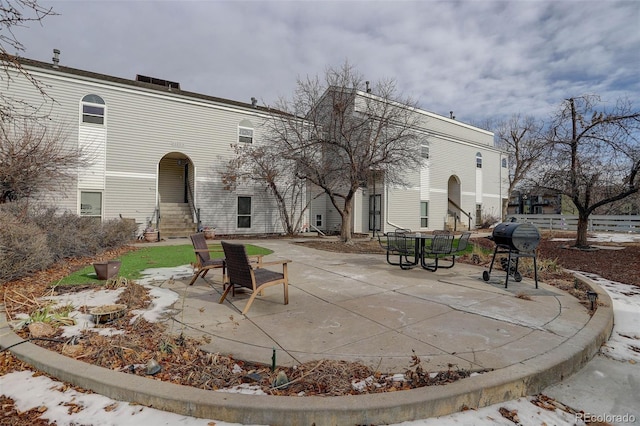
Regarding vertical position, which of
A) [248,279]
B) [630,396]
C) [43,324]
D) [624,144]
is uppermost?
[624,144]

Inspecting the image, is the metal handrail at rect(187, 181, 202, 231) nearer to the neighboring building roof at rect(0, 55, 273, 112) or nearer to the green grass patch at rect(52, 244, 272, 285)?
the neighboring building roof at rect(0, 55, 273, 112)

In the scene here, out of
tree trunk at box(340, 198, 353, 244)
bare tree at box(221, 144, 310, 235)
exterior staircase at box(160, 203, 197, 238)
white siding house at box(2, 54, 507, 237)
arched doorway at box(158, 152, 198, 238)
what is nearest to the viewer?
white siding house at box(2, 54, 507, 237)

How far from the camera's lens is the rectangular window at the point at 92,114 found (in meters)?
14.0

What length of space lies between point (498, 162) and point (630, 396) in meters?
29.7

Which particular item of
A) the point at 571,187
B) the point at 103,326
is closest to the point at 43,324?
the point at 103,326

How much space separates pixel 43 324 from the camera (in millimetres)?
3535

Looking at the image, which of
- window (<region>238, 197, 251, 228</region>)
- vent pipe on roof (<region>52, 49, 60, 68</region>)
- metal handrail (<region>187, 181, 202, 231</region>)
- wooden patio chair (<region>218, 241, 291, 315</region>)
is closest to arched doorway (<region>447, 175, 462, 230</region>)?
window (<region>238, 197, 251, 228</region>)

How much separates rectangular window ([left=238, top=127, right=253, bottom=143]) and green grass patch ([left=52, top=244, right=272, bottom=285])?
834cm

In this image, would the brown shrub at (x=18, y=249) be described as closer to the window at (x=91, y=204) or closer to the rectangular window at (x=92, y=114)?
the window at (x=91, y=204)

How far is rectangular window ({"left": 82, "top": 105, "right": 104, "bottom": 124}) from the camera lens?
45.9 feet

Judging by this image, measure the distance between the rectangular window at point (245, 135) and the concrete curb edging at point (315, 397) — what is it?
1602 centimetres

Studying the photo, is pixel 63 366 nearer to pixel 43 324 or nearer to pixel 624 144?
pixel 43 324

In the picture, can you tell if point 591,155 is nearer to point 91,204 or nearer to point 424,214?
point 424,214

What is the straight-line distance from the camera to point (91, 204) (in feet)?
46.8
